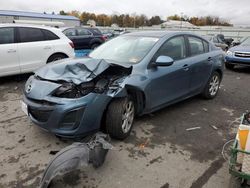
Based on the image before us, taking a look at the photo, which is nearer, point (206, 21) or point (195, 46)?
point (195, 46)

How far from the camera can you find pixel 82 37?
14.0 m

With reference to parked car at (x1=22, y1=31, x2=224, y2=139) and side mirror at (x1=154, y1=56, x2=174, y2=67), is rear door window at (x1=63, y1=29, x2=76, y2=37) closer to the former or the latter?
parked car at (x1=22, y1=31, x2=224, y2=139)

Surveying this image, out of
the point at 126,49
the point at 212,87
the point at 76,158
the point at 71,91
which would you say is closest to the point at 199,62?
the point at 212,87

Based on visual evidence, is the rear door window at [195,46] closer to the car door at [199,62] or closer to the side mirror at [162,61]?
the car door at [199,62]

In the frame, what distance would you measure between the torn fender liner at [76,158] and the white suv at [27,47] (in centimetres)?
444

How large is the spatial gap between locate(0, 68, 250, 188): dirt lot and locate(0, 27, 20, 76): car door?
153 cm

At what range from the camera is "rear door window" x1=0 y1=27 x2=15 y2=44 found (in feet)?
21.0

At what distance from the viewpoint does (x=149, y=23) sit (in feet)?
256

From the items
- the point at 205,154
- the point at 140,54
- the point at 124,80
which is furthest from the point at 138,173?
the point at 140,54

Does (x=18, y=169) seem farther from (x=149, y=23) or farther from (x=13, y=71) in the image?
(x=149, y=23)

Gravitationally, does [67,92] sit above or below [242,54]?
below

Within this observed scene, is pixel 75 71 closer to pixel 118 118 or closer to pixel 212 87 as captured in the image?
pixel 118 118

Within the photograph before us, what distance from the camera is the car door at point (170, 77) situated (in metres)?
4.10

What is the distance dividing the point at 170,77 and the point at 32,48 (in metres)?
4.20
